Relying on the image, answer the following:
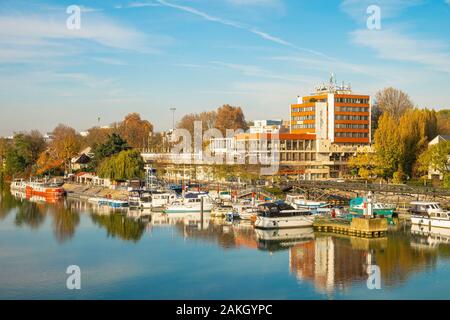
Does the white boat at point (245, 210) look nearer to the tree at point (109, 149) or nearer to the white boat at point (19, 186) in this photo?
the tree at point (109, 149)

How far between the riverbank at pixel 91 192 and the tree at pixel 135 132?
66.7ft

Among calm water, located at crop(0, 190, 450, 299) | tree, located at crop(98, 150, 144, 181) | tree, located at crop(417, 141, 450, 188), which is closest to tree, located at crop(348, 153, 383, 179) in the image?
tree, located at crop(417, 141, 450, 188)

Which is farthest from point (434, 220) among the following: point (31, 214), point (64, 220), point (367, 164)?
point (31, 214)

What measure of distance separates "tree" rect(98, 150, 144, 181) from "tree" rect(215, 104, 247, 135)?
2448 centimetres

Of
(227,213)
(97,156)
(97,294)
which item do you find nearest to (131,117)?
(97,156)

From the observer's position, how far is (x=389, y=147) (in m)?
44.6

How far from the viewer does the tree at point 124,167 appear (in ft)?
164

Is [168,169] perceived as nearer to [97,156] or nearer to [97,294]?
[97,156]

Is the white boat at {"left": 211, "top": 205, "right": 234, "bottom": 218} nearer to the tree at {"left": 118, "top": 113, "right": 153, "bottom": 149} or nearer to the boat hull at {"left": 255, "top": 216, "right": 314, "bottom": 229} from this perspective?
the boat hull at {"left": 255, "top": 216, "right": 314, "bottom": 229}

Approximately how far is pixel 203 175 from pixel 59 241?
77.7 ft

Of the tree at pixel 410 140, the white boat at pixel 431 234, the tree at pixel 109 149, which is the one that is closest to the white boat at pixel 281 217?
the white boat at pixel 431 234

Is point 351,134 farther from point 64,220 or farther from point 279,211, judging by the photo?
point 64,220
